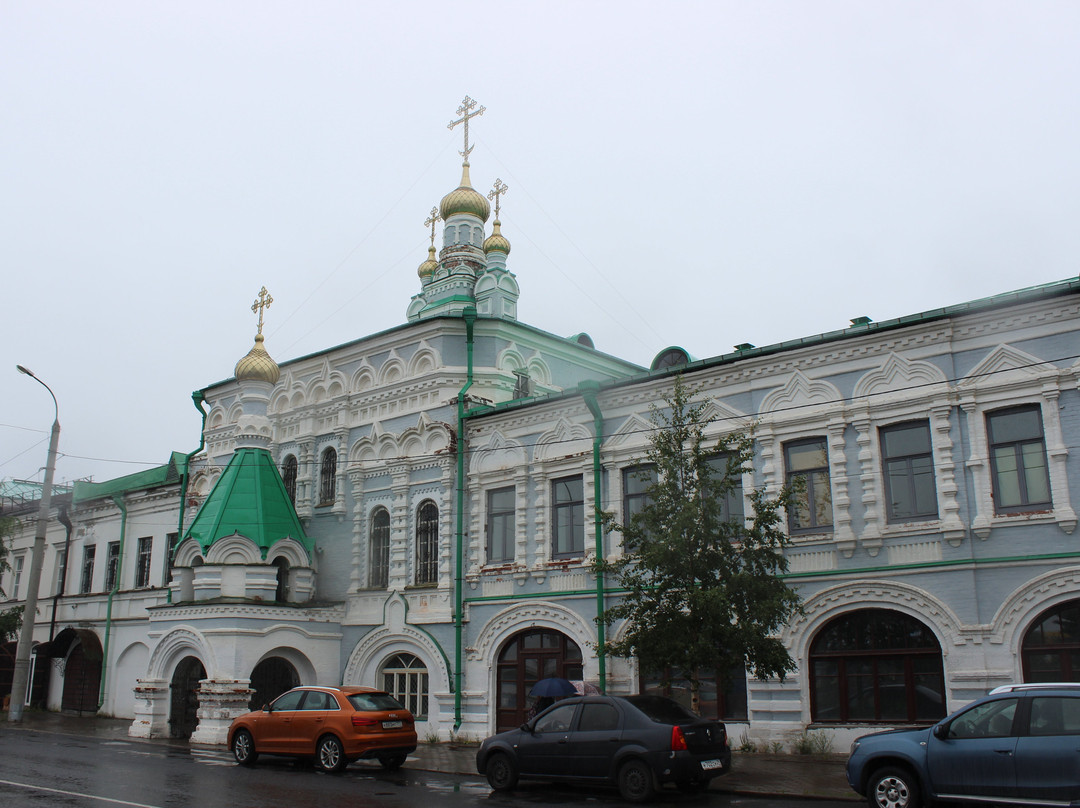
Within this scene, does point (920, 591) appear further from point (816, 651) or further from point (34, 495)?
point (34, 495)

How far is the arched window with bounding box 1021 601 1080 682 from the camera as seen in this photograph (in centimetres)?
1451

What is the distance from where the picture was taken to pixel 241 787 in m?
13.6

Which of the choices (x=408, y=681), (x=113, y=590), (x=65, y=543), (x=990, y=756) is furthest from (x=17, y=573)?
(x=990, y=756)

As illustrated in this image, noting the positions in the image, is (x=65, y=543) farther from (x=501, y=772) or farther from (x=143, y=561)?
(x=501, y=772)

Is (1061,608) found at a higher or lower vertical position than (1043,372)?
lower

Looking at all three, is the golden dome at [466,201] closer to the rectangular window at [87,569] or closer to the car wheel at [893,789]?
the rectangular window at [87,569]

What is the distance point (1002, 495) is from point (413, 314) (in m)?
19.4

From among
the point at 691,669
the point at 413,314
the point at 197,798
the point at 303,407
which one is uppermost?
the point at 413,314

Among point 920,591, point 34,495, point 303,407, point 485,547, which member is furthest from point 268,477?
point 34,495

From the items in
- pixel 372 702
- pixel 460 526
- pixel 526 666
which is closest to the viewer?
pixel 372 702

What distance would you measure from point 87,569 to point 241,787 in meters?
22.7

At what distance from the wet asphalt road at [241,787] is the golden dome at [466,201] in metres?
17.0

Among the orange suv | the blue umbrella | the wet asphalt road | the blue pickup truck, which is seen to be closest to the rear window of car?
the orange suv

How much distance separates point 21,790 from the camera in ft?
42.2
